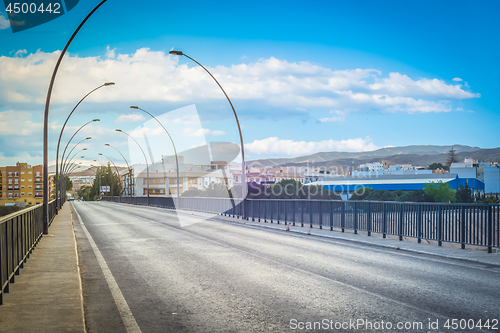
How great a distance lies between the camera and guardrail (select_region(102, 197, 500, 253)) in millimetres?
10996

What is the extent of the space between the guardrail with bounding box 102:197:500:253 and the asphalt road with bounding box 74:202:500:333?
1.71m

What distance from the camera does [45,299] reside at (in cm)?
622

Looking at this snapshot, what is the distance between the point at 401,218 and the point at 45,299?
1090 cm

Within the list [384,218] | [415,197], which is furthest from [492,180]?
[384,218]

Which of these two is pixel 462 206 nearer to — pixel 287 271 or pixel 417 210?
pixel 417 210

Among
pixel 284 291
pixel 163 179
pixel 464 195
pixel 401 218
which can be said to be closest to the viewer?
pixel 284 291

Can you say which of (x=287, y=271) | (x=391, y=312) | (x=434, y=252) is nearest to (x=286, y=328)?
(x=391, y=312)

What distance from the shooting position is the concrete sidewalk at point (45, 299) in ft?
16.5

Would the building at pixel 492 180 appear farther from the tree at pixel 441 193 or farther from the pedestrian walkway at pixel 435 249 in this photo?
the pedestrian walkway at pixel 435 249

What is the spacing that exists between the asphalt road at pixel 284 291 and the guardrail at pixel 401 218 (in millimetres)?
1709

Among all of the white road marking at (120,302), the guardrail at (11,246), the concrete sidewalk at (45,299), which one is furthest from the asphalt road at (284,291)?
the guardrail at (11,246)

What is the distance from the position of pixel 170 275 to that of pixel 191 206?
90.5ft

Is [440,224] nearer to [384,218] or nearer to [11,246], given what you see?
[384,218]

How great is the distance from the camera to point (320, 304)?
6137mm
